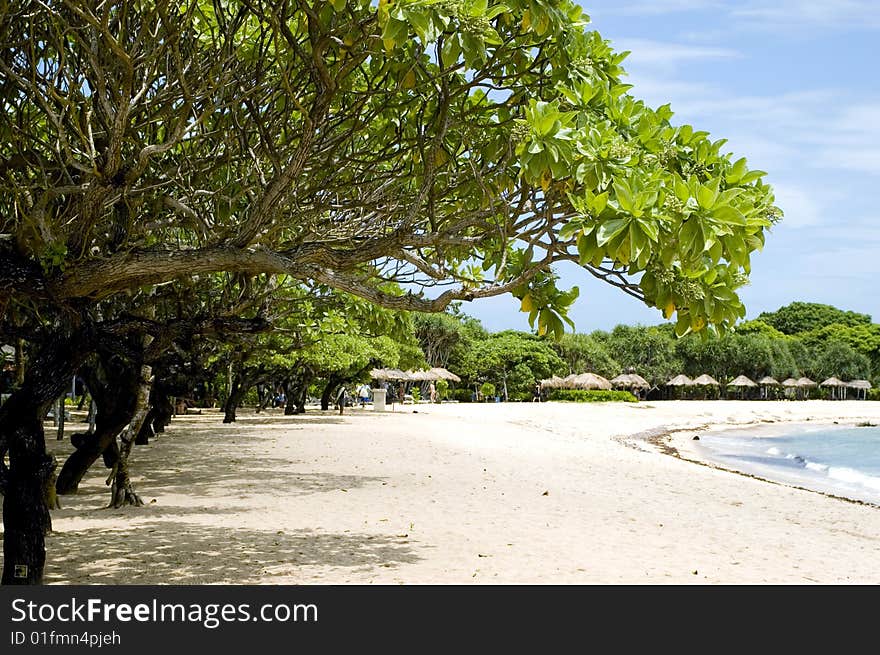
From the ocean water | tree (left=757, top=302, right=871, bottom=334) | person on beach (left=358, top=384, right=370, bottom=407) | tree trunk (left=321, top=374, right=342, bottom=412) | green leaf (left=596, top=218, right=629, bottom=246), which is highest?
tree (left=757, top=302, right=871, bottom=334)

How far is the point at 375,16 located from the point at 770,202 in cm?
298

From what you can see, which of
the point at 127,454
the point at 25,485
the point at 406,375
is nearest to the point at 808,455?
the point at 406,375

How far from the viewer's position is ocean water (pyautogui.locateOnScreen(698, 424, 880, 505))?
2269cm

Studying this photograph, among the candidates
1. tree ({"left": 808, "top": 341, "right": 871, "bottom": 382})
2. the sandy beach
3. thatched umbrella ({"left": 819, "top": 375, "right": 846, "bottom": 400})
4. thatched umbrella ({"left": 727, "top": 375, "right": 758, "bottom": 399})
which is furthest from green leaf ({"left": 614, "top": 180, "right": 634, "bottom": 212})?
tree ({"left": 808, "top": 341, "right": 871, "bottom": 382})

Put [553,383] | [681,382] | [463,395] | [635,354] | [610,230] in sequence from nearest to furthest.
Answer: [610,230], [553,383], [463,395], [681,382], [635,354]

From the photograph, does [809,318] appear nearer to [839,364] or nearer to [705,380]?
[839,364]

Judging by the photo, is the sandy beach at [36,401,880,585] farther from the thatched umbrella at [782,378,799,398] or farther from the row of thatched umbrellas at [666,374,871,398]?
the thatched umbrella at [782,378,799,398]

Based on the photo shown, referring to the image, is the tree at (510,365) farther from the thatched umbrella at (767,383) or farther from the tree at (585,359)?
the thatched umbrella at (767,383)

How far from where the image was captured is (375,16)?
18.1 feet

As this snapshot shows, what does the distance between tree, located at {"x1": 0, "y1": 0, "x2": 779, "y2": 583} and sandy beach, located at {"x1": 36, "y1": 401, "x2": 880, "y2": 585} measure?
8.69ft

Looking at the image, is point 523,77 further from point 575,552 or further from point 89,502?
point 89,502

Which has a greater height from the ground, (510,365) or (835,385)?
(510,365)

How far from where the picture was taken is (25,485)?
6.74 m

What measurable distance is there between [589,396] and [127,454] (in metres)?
59.5
